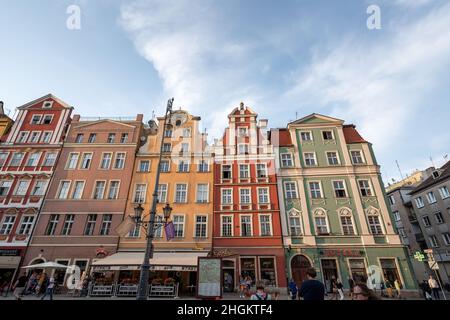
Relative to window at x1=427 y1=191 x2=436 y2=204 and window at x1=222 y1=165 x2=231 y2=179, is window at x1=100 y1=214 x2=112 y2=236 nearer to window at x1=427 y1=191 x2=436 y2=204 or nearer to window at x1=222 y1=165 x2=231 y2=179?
window at x1=222 y1=165 x2=231 y2=179

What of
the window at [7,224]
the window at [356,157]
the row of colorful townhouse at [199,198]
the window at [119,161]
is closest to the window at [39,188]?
the row of colorful townhouse at [199,198]

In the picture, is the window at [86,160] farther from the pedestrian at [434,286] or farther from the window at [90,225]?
the pedestrian at [434,286]

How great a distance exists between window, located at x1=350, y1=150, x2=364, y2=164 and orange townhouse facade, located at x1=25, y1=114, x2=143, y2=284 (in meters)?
24.2

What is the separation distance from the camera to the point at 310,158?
85.7 ft

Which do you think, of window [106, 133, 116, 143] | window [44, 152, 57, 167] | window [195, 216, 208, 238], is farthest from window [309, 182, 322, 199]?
window [44, 152, 57, 167]

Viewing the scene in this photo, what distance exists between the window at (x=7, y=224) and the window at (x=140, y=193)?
11382 mm

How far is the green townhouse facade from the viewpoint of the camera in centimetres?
2073

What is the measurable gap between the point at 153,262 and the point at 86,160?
1483 cm

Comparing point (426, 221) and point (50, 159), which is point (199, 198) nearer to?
point (50, 159)

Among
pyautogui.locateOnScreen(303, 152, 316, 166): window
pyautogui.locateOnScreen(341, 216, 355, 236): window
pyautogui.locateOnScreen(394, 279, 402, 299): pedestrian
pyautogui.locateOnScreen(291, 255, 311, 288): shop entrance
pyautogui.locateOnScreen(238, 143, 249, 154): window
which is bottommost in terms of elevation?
pyautogui.locateOnScreen(394, 279, 402, 299): pedestrian

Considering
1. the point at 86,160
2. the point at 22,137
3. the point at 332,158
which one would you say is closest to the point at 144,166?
the point at 86,160
